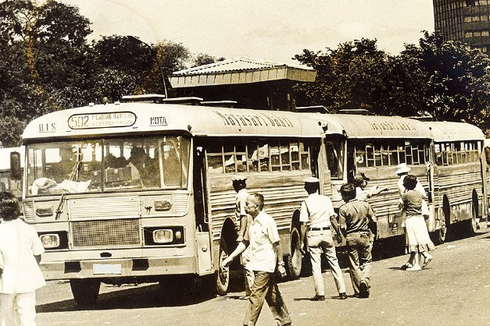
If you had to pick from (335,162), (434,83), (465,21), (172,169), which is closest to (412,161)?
(335,162)

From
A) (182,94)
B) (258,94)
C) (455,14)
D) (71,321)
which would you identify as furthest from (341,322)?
(455,14)

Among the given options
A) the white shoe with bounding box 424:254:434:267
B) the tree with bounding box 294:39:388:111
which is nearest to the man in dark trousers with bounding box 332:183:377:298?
the white shoe with bounding box 424:254:434:267

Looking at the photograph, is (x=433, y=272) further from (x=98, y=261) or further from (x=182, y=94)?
(x=182, y=94)

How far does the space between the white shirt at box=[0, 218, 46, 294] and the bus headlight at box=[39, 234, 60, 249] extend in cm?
501

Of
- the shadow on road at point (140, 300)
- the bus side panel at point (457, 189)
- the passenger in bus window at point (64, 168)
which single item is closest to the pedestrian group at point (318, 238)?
the shadow on road at point (140, 300)

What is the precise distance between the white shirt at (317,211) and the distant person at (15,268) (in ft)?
17.8

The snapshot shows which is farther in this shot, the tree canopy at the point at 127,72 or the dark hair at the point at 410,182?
the tree canopy at the point at 127,72

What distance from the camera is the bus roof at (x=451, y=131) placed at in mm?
30531

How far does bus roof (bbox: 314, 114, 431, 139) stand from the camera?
2419 cm

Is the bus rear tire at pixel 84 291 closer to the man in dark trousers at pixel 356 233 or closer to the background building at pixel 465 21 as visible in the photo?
the man in dark trousers at pixel 356 233

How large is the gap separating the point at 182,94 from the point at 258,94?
4.79 meters

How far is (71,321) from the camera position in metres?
15.1

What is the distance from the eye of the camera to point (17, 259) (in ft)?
38.2

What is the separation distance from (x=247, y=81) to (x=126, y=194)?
2685 centimetres
